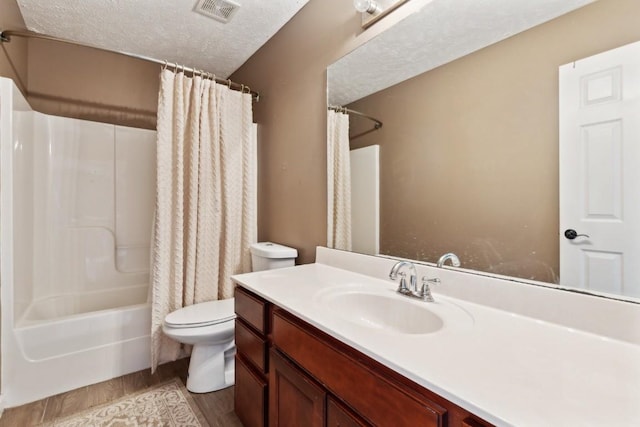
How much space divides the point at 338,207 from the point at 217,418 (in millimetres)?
1280

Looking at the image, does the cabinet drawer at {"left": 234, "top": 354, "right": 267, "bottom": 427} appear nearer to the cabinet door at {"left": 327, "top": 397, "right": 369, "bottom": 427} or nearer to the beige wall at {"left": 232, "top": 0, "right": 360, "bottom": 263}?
the cabinet door at {"left": 327, "top": 397, "right": 369, "bottom": 427}

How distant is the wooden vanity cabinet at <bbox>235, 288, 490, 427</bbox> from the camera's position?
24.3 inches

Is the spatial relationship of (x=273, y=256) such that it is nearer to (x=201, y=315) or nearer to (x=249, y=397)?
(x=201, y=315)

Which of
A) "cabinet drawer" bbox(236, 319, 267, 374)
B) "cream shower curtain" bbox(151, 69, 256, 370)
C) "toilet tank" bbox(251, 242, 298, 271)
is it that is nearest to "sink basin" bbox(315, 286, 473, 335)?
"cabinet drawer" bbox(236, 319, 267, 374)

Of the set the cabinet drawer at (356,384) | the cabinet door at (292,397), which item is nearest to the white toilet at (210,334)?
the cabinet door at (292,397)

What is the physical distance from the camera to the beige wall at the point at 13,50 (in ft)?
5.46

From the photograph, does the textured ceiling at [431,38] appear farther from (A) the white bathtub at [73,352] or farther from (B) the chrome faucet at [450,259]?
(A) the white bathtub at [73,352]

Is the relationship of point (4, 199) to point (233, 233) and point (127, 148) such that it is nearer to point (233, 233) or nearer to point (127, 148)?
point (127, 148)

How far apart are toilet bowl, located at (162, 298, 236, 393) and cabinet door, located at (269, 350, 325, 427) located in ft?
2.20

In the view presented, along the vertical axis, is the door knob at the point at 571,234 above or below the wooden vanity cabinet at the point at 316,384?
above

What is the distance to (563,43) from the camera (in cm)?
86

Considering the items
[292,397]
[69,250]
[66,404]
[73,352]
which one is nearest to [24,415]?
[66,404]

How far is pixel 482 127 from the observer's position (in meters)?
1.04

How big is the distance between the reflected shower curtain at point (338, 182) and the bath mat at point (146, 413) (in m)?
1.17
